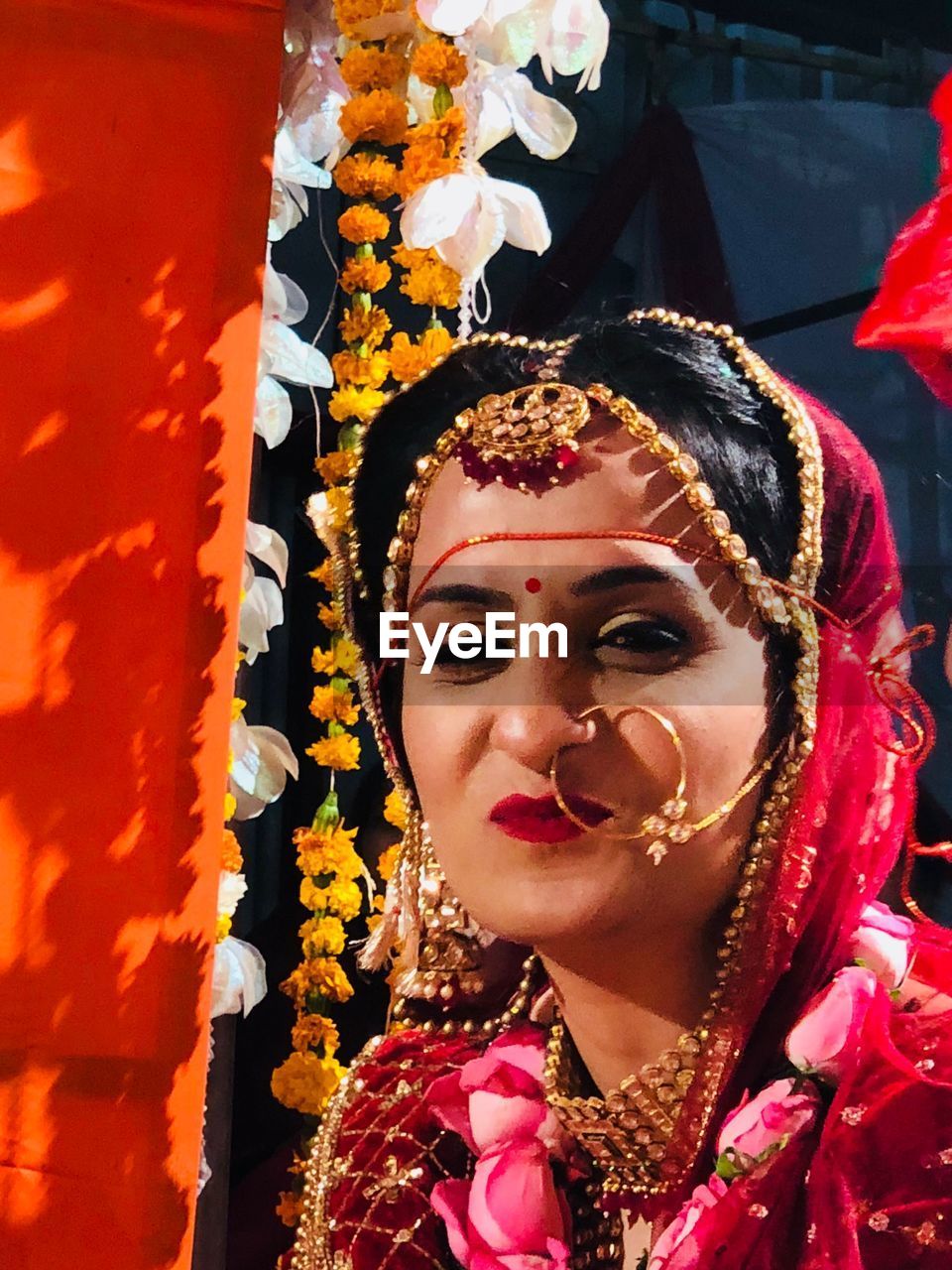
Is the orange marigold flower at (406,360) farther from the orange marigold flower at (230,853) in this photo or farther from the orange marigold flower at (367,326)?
the orange marigold flower at (230,853)

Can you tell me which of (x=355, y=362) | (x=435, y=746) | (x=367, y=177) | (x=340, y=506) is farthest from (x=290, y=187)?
(x=435, y=746)

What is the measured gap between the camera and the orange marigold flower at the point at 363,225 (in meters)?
1.13

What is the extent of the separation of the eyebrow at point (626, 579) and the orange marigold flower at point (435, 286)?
0.29m

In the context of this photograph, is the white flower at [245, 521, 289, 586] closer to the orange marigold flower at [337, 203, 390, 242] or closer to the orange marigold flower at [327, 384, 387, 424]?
the orange marigold flower at [327, 384, 387, 424]

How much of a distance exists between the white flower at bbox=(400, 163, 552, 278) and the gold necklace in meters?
0.64

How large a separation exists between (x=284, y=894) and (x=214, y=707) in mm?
174

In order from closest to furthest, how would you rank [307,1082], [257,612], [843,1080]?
[843,1080]
[307,1082]
[257,612]

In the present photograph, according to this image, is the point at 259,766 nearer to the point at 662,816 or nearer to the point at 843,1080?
the point at 662,816

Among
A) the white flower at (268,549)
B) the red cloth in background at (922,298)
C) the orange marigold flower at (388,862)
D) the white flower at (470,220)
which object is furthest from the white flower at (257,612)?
the red cloth in background at (922,298)

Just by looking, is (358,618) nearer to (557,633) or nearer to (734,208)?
(557,633)

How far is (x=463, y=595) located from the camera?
988 mm

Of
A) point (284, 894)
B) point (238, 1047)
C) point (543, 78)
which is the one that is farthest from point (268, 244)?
point (238, 1047)

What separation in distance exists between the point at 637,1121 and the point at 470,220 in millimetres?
721

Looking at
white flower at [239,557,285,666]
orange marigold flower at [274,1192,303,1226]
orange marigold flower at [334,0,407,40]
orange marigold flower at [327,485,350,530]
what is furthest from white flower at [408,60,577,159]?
orange marigold flower at [274,1192,303,1226]
